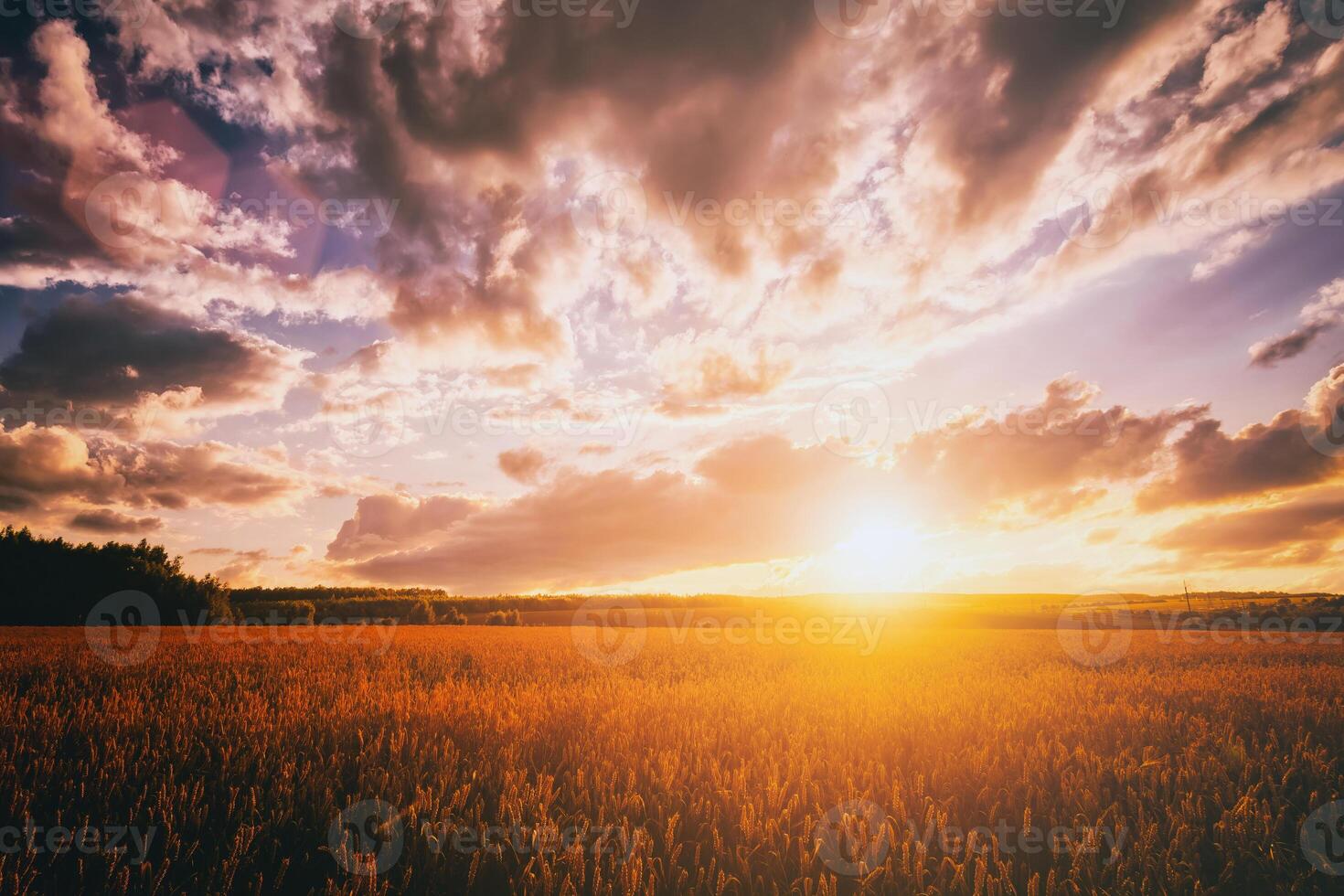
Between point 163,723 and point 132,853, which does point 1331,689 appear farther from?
point 163,723

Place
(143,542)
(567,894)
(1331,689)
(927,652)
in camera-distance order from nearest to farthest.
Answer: (567,894), (1331,689), (927,652), (143,542)

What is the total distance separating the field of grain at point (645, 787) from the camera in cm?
257

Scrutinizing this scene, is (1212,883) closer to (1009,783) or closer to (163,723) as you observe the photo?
(1009,783)

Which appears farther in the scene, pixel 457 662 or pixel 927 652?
pixel 927 652

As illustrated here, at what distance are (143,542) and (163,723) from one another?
1375 inches

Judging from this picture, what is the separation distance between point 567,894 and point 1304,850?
13.7 ft

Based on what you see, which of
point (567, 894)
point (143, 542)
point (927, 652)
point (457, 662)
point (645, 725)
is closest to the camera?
point (567, 894)

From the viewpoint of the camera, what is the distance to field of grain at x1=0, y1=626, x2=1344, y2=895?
257 centimetres

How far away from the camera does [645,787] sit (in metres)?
3.50

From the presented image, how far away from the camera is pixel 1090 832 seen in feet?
10.00

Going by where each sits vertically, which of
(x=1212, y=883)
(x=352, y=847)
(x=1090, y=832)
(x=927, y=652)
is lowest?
(x=927, y=652)

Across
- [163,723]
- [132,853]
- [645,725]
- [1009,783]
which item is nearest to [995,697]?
[1009,783]

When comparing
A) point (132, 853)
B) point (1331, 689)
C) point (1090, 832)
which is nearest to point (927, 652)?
point (1331, 689)

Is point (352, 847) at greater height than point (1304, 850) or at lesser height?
greater
